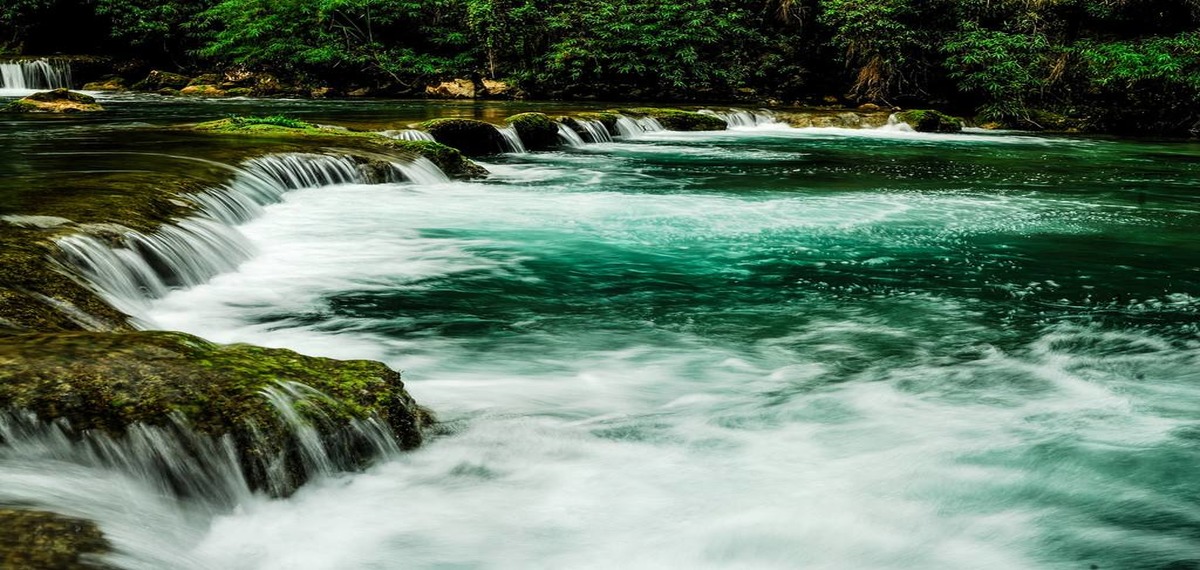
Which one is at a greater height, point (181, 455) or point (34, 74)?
point (34, 74)

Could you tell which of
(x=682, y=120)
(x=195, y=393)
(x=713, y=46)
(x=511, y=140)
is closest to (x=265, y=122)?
(x=511, y=140)

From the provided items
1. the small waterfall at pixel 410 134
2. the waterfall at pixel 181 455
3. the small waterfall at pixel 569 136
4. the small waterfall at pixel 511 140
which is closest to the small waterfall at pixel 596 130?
the small waterfall at pixel 569 136

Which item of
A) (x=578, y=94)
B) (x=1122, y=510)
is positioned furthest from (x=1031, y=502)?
(x=578, y=94)

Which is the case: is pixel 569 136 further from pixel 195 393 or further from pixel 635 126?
pixel 195 393

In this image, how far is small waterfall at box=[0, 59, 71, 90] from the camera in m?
30.5

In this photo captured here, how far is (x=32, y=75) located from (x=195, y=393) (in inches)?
1371

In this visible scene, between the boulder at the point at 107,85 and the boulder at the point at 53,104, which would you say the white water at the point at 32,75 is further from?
the boulder at the point at 53,104

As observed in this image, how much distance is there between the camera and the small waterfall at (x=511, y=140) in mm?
16172

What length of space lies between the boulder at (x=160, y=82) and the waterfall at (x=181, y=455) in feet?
109

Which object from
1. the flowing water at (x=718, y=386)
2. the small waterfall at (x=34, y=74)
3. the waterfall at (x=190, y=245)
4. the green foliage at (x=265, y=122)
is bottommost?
the flowing water at (x=718, y=386)

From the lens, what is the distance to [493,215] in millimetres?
9242

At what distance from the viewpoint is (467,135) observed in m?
15.2

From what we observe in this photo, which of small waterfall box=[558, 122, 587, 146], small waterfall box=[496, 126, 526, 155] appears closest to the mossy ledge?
small waterfall box=[496, 126, 526, 155]

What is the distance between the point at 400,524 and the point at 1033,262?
6148 millimetres
